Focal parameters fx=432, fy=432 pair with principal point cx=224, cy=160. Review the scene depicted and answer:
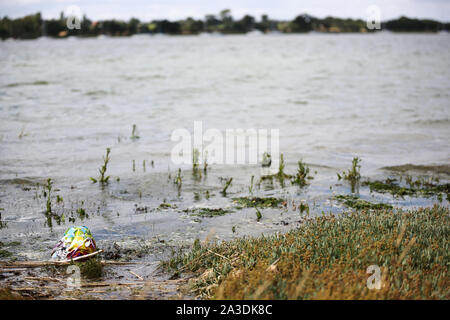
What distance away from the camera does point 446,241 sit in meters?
6.45

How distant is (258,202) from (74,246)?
4.66m

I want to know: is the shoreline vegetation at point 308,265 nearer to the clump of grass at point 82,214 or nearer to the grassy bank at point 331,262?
the grassy bank at point 331,262

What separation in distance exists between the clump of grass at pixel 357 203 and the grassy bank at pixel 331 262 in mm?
1697

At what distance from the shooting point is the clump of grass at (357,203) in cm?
963

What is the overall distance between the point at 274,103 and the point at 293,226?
2120cm

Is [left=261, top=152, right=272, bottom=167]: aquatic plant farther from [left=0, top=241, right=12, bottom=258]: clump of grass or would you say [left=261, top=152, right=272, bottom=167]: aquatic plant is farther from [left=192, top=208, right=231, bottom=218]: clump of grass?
[left=0, top=241, right=12, bottom=258]: clump of grass

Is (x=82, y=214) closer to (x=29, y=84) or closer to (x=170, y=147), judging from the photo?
(x=170, y=147)

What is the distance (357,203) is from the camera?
9898 mm

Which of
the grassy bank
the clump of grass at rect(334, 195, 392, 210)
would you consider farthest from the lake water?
the grassy bank

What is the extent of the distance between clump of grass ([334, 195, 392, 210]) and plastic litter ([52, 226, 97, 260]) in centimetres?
578

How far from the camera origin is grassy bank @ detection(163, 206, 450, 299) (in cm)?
480

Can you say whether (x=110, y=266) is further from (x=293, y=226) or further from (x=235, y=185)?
(x=235, y=185)

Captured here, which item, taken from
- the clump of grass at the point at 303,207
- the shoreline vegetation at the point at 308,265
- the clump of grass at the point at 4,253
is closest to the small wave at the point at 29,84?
the shoreline vegetation at the point at 308,265
